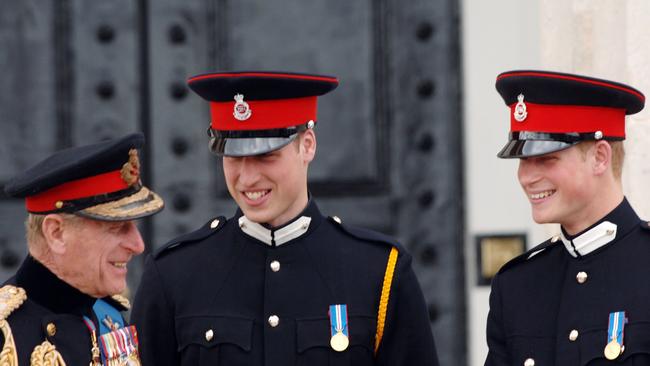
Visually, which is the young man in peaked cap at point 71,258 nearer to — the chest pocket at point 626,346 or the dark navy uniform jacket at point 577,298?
the dark navy uniform jacket at point 577,298

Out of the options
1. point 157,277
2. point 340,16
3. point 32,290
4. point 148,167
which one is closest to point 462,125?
point 340,16

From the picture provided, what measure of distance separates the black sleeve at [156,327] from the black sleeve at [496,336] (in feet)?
2.52

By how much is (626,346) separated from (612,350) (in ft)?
0.11

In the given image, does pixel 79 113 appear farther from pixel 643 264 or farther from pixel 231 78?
pixel 643 264

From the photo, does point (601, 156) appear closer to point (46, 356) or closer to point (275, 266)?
point (275, 266)

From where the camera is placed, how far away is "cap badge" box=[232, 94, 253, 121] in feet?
14.2

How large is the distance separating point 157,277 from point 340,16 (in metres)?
1.31

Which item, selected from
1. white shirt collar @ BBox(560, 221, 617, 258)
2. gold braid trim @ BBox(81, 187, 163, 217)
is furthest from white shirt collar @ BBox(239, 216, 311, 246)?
white shirt collar @ BBox(560, 221, 617, 258)

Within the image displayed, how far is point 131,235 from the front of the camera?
4.13 metres

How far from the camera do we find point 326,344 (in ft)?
14.3

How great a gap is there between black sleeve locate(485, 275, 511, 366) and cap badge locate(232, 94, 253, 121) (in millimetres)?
747

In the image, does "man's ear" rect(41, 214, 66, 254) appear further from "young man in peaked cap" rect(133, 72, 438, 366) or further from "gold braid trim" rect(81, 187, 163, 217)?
"young man in peaked cap" rect(133, 72, 438, 366)

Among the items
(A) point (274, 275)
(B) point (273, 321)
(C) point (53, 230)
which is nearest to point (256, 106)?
(A) point (274, 275)

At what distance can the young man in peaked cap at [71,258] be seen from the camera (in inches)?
156
